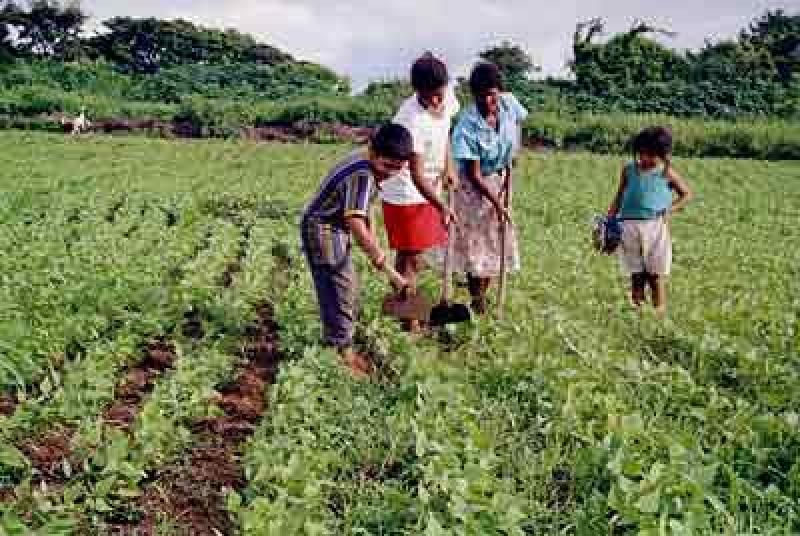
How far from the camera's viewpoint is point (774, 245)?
1432 cm

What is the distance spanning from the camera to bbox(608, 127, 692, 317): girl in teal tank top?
8.89 meters

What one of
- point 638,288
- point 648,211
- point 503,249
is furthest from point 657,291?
point 503,249

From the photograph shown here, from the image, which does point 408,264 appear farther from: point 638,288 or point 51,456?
point 51,456

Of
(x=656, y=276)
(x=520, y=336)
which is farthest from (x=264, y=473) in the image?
(x=656, y=276)

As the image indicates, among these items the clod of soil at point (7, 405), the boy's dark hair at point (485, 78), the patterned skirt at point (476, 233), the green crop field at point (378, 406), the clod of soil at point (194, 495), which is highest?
the boy's dark hair at point (485, 78)

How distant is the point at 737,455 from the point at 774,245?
31.7 feet

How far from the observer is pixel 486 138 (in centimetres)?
806

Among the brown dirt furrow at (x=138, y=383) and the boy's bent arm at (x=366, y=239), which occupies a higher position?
the boy's bent arm at (x=366, y=239)

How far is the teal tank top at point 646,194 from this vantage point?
8.93 meters

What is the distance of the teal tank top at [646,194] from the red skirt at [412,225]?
64.7 inches

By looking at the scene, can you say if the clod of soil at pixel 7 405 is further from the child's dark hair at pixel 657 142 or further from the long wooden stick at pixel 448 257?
the child's dark hair at pixel 657 142

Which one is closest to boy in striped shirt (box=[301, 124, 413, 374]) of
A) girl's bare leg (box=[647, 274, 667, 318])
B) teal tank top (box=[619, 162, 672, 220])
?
teal tank top (box=[619, 162, 672, 220])

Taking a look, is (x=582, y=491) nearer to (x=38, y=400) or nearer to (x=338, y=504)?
(x=338, y=504)

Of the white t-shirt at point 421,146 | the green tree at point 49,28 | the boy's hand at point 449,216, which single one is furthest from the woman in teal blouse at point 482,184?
the green tree at point 49,28
